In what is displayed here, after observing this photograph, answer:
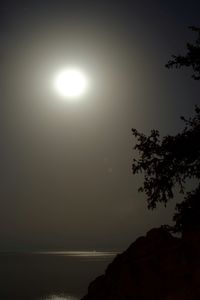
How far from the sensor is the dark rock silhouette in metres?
12.7

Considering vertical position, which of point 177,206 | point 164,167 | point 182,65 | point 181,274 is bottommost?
point 181,274

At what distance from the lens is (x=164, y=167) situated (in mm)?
20422

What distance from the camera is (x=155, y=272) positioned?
13.8 meters

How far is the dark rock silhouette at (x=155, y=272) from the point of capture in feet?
41.7

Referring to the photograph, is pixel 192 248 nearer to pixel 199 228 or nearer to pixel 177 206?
pixel 199 228

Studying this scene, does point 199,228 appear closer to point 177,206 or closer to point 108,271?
point 108,271

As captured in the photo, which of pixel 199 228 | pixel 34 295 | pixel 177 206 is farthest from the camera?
pixel 34 295

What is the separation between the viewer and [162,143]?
2084cm

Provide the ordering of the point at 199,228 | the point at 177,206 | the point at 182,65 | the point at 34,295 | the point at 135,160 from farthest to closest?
1. the point at 34,295
2. the point at 182,65
3. the point at 135,160
4. the point at 177,206
5. the point at 199,228

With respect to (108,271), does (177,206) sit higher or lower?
higher

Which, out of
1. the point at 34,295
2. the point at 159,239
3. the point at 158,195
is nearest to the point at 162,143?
the point at 158,195

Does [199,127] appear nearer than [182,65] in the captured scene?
Yes

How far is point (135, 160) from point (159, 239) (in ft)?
22.9

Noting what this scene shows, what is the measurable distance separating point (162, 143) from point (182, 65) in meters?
4.57
